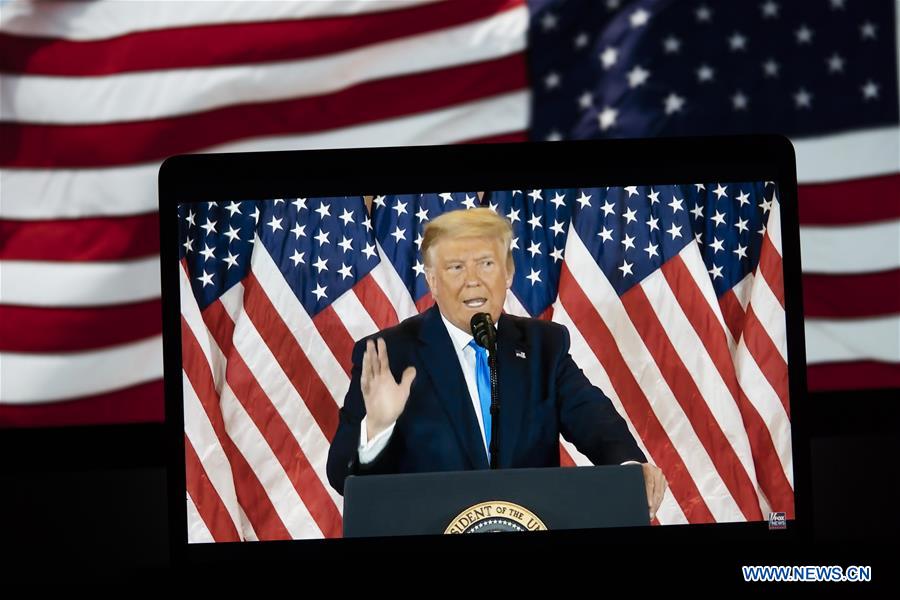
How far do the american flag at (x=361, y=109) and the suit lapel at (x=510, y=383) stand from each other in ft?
4.32

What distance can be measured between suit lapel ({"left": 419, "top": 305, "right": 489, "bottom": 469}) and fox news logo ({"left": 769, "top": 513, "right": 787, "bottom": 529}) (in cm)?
42

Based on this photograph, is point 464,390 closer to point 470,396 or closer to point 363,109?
point 470,396

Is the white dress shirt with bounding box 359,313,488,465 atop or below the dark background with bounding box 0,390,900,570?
atop

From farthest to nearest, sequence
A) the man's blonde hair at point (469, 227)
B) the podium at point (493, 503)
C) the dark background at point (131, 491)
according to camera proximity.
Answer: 1. the dark background at point (131, 491)
2. the man's blonde hair at point (469, 227)
3. the podium at point (493, 503)

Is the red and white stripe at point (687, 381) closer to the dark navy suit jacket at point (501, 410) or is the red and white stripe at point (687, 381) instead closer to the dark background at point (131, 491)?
the dark navy suit jacket at point (501, 410)

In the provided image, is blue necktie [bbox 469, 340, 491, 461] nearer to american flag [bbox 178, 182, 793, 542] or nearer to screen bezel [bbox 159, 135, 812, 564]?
american flag [bbox 178, 182, 793, 542]

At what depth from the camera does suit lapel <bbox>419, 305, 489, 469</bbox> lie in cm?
132

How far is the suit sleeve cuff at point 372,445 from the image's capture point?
1312mm

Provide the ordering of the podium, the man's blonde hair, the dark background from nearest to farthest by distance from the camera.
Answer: the podium → the man's blonde hair → the dark background

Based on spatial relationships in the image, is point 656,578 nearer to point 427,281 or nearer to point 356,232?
point 427,281

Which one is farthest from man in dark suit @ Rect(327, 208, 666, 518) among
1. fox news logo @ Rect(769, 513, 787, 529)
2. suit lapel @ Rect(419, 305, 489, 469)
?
fox news logo @ Rect(769, 513, 787, 529)

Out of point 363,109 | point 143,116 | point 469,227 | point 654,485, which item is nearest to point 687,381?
point 654,485

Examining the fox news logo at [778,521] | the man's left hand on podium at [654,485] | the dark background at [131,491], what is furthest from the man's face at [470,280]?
the dark background at [131,491]

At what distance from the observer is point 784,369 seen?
133 centimetres
